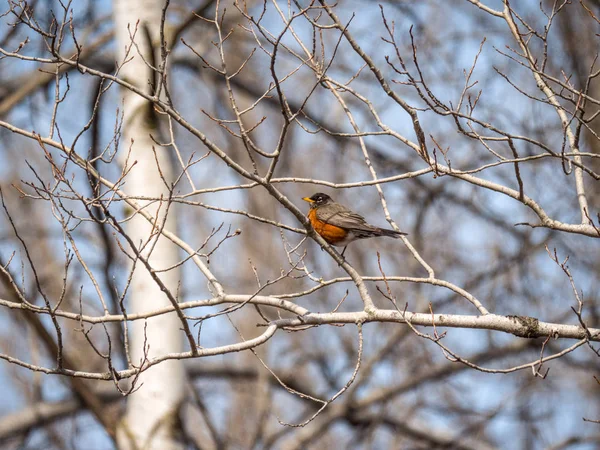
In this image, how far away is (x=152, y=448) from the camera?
468 cm

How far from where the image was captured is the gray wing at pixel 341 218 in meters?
5.60

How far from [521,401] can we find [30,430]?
17.7 feet

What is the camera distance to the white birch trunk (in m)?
4.74

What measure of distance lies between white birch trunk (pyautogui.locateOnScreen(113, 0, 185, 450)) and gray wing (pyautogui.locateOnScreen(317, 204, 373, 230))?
126 cm

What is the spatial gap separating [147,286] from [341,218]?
1639mm

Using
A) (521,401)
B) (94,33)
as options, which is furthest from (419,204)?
(94,33)

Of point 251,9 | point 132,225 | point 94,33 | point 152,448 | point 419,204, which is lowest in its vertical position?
point 152,448

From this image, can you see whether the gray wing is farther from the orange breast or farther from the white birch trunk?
the white birch trunk

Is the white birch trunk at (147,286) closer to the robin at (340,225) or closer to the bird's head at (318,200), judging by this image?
the robin at (340,225)

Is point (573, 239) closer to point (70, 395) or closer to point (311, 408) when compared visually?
point (311, 408)

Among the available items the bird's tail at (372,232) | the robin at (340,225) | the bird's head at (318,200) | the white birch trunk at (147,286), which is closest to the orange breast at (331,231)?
the robin at (340,225)

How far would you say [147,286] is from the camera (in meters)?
4.93

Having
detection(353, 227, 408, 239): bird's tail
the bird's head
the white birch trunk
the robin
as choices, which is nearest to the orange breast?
the robin

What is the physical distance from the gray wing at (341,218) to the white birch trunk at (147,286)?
126 cm
